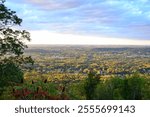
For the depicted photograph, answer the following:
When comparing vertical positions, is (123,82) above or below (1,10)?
below

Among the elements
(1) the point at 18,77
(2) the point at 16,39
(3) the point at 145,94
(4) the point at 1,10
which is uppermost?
(4) the point at 1,10

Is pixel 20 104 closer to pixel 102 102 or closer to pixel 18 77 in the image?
pixel 102 102

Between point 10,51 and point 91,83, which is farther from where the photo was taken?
point 91,83

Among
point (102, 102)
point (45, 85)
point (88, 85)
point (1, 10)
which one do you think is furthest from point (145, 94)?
point (102, 102)

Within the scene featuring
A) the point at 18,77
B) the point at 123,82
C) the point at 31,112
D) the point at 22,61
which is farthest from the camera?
the point at 123,82

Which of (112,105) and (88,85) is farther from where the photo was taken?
(88,85)

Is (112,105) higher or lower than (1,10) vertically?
lower

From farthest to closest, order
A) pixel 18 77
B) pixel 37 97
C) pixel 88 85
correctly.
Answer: pixel 88 85, pixel 18 77, pixel 37 97

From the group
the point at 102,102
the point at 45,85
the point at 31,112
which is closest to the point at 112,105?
the point at 102,102

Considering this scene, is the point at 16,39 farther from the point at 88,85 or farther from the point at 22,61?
→ the point at 88,85
